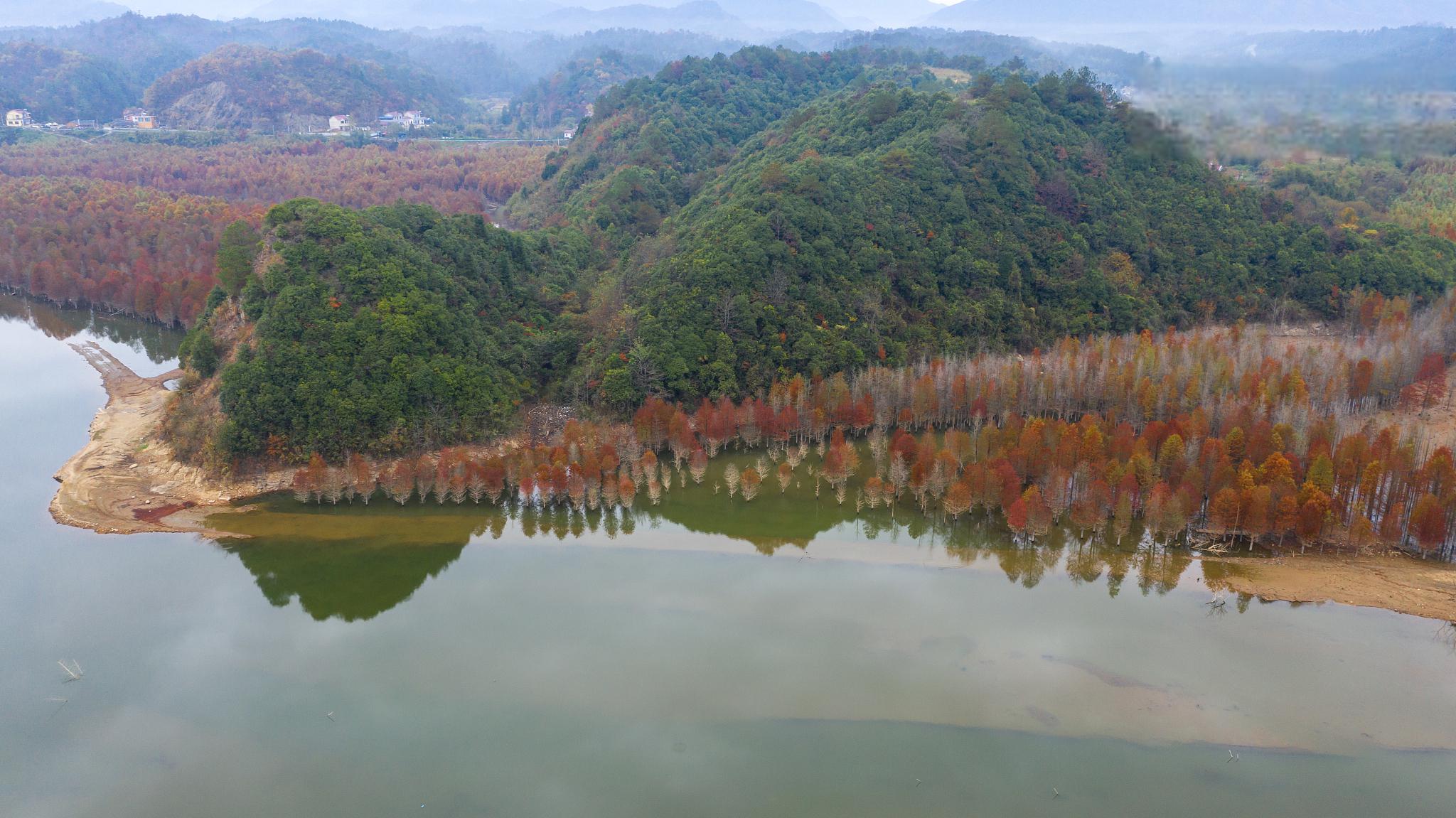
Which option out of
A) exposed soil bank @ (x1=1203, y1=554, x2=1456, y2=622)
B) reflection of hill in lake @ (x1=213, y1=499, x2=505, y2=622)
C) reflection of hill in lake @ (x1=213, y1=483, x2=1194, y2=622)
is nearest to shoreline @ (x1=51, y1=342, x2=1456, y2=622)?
exposed soil bank @ (x1=1203, y1=554, x2=1456, y2=622)

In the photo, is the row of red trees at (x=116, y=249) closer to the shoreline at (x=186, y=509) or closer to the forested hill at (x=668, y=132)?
the shoreline at (x=186, y=509)

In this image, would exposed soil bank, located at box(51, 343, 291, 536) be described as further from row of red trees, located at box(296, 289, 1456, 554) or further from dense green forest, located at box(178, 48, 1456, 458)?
row of red trees, located at box(296, 289, 1456, 554)

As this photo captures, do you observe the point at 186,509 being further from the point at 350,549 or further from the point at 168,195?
the point at 168,195

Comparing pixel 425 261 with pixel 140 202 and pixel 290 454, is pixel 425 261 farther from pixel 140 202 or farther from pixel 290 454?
pixel 140 202

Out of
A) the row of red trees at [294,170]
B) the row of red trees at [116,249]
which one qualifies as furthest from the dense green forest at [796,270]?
the row of red trees at [294,170]

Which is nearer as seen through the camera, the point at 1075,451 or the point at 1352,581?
the point at 1352,581

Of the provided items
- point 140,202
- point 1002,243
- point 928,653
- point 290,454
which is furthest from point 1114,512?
point 140,202

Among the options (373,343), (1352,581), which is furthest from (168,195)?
(1352,581)
